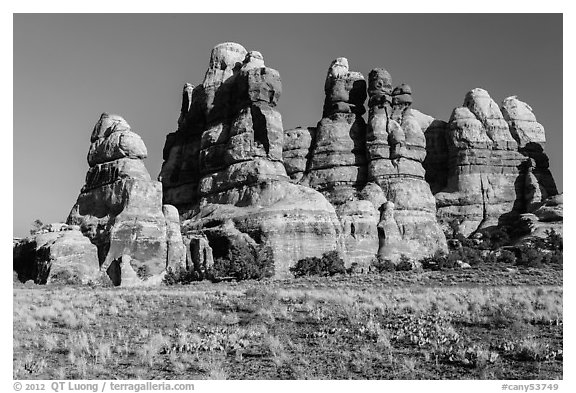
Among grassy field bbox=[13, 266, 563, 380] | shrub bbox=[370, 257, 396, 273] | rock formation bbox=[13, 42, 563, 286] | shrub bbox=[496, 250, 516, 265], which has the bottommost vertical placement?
grassy field bbox=[13, 266, 563, 380]

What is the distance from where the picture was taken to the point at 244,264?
160ft

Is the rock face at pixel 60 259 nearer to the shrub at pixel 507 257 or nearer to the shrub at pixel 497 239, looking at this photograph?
the shrub at pixel 507 257

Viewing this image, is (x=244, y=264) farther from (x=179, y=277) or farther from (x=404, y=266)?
(x=404, y=266)

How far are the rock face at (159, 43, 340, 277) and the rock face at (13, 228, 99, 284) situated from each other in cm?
821

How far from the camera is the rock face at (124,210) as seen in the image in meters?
48.3

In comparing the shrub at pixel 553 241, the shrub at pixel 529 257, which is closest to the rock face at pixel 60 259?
the shrub at pixel 529 257

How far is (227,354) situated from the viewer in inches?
734

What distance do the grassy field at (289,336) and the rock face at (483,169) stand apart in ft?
158

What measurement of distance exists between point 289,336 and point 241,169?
41.7 m

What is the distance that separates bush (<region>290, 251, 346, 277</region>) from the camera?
52.9m

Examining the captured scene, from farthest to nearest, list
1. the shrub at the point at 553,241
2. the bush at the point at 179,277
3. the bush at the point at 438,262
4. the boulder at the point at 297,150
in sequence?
the boulder at the point at 297,150 < the shrub at the point at 553,241 < the bush at the point at 438,262 < the bush at the point at 179,277

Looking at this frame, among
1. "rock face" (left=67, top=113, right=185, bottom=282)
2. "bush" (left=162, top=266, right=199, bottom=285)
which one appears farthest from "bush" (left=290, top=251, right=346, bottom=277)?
"rock face" (left=67, top=113, right=185, bottom=282)

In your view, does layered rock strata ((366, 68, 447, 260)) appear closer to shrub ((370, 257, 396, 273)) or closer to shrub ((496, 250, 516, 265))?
shrub ((370, 257, 396, 273))

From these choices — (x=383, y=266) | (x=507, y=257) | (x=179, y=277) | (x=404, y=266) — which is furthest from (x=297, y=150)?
(x=179, y=277)
